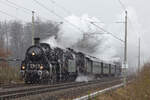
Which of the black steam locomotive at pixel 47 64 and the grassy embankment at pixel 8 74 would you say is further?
the grassy embankment at pixel 8 74

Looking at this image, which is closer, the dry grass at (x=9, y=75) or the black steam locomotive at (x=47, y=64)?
the black steam locomotive at (x=47, y=64)

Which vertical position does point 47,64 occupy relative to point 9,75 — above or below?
above

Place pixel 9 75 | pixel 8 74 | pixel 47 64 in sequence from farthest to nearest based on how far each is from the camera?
pixel 9 75 < pixel 8 74 < pixel 47 64

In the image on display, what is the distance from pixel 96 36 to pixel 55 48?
961 inches

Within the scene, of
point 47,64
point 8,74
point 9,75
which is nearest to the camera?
point 47,64

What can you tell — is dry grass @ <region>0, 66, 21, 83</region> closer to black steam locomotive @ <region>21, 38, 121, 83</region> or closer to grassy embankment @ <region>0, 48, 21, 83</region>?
grassy embankment @ <region>0, 48, 21, 83</region>

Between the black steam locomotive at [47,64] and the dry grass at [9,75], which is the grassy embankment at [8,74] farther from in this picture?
the black steam locomotive at [47,64]

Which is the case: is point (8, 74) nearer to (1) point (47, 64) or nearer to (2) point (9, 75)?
(2) point (9, 75)

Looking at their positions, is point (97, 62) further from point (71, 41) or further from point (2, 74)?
point (2, 74)

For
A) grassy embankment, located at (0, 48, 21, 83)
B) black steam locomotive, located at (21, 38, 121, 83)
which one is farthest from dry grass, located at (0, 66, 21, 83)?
black steam locomotive, located at (21, 38, 121, 83)

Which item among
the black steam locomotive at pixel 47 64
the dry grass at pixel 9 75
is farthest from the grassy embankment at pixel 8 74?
the black steam locomotive at pixel 47 64

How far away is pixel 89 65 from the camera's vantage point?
115ft

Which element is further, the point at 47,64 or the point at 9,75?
the point at 9,75

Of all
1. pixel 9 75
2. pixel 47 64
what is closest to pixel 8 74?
pixel 9 75
